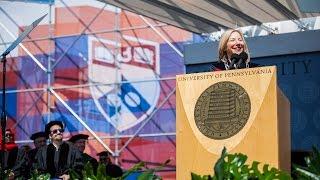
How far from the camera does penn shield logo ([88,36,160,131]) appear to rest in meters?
12.5

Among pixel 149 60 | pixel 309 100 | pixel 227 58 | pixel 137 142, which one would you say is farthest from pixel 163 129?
pixel 227 58

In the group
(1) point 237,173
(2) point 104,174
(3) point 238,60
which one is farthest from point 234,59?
(1) point 237,173

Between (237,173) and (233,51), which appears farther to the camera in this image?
(233,51)

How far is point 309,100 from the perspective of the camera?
6.57m

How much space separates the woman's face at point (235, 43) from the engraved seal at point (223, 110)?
0.37 meters

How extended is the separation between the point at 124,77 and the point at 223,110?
33.9 feet

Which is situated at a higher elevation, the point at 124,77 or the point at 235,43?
the point at 124,77

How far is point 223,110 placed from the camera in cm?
262

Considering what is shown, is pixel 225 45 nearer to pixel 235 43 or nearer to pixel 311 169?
pixel 235 43

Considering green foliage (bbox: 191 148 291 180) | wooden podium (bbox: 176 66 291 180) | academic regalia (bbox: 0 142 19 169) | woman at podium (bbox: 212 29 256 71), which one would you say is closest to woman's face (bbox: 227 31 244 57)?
woman at podium (bbox: 212 29 256 71)

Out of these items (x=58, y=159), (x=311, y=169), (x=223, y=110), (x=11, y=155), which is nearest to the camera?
(x=311, y=169)

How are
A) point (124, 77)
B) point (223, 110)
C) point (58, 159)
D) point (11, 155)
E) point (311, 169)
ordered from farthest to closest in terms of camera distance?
point (124, 77), point (11, 155), point (58, 159), point (223, 110), point (311, 169)

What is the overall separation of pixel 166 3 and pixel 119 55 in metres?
3.29

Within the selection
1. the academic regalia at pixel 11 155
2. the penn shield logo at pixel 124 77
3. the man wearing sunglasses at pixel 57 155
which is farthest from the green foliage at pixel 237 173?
the penn shield logo at pixel 124 77
